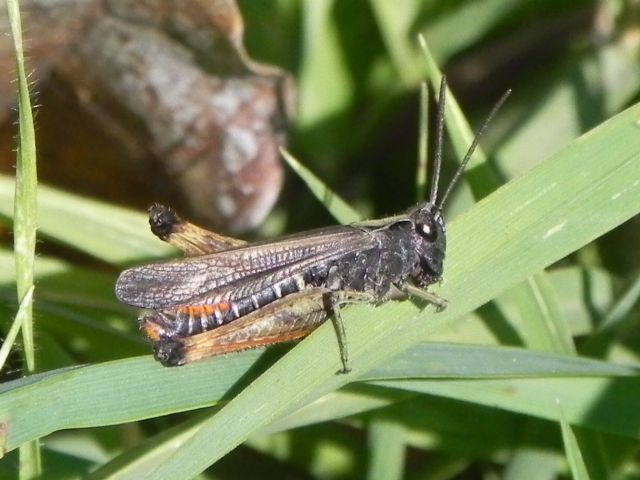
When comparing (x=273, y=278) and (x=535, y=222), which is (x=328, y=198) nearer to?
(x=273, y=278)

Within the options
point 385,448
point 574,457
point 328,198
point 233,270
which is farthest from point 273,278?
point 574,457

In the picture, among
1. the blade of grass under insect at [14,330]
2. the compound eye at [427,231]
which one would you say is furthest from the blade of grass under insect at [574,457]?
the blade of grass under insect at [14,330]

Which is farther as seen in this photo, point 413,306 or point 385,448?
point 385,448

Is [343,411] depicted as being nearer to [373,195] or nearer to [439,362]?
[439,362]

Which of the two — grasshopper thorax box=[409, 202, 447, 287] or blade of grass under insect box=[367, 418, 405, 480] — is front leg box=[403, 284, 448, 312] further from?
blade of grass under insect box=[367, 418, 405, 480]

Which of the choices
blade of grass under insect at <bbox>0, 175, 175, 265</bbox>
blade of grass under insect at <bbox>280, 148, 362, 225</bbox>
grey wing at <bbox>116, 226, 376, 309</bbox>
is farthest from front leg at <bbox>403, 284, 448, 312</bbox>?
blade of grass under insect at <bbox>0, 175, 175, 265</bbox>

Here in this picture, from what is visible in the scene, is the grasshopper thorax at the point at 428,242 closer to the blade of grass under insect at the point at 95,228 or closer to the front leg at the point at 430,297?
the front leg at the point at 430,297
